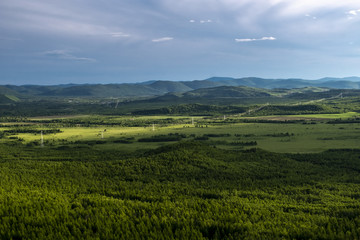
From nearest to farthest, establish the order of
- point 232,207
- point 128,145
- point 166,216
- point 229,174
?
point 166,216, point 232,207, point 229,174, point 128,145

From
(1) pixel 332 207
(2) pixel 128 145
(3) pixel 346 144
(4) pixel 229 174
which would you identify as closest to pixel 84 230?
(1) pixel 332 207

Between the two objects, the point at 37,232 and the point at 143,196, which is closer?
the point at 37,232

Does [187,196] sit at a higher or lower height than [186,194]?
higher

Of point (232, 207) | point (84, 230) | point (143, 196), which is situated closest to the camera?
point (84, 230)

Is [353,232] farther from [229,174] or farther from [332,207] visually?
[229,174]

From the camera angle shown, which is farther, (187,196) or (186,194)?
(186,194)

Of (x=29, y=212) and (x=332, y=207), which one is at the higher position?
(x=29, y=212)

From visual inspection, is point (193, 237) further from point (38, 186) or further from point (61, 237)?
point (38, 186)

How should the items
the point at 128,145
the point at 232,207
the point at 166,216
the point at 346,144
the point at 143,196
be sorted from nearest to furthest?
1. the point at 166,216
2. the point at 232,207
3. the point at 143,196
4. the point at 346,144
5. the point at 128,145

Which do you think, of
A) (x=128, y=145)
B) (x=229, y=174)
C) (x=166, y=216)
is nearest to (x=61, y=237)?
(x=166, y=216)
